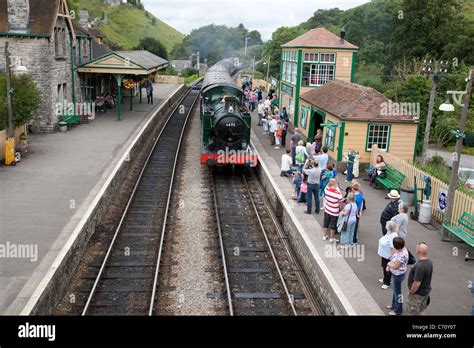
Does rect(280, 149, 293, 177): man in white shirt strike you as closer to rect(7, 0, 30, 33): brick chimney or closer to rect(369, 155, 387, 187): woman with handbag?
rect(369, 155, 387, 187): woman with handbag

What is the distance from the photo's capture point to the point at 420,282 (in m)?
7.51

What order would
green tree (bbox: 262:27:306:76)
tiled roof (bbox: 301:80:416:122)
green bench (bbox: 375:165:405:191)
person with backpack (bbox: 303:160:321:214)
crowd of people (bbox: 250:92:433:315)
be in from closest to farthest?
1. crowd of people (bbox: 250:92:433:315)
2. person with backpack (bbox: 303:160:321:214)
3. green bench (bbox: 375:165:405:191)
4. tiled roof (bbox: 301:80:416:122)
5. green tree (bbox: 262:27:306:76)

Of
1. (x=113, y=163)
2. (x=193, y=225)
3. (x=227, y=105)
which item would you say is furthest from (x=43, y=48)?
(x=193, y=225)

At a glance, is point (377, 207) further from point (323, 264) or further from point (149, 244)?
point (149, 244)

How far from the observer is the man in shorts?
24.5 ft

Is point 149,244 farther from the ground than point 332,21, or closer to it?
closer to it

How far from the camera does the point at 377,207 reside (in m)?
14.6

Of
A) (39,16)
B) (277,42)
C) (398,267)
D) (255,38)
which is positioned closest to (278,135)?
(39,16)

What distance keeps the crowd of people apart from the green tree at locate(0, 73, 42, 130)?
10.3 metres

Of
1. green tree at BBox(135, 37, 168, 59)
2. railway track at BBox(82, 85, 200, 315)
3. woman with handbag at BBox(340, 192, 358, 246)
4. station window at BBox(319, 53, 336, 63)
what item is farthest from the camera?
green tree at BBox(135, 37, 168, 59)

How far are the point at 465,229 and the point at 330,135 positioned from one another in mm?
8901

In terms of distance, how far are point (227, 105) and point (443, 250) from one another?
9515mm

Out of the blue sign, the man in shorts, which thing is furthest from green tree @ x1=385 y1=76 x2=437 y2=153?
the man in shorts
